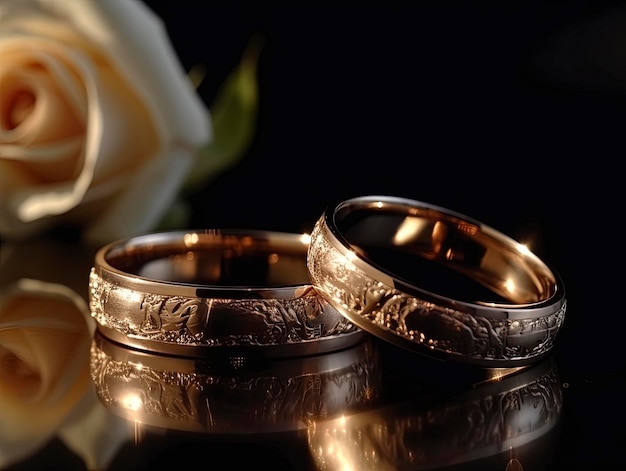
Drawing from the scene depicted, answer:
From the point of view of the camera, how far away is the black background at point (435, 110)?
1.55m

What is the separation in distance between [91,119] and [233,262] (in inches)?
11.7

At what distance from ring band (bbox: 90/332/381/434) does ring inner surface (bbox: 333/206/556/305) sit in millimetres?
296

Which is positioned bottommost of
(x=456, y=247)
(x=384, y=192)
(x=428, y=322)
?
(x=384, y=192)

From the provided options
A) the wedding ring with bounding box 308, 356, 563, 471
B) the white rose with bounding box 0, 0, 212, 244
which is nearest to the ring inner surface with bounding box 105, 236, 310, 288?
the white rose with bounding box 0, 0, 212, 244

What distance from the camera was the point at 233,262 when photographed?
1319mm

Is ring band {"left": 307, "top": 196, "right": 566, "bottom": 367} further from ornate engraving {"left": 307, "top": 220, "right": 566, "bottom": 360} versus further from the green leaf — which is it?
the green leaf

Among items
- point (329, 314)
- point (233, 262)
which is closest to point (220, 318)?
point (329, 314)

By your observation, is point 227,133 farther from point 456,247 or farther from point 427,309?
point 427,309

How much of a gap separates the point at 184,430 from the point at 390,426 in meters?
0.17

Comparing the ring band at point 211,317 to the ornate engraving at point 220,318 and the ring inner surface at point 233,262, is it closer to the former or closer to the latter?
the ornate engraving at point 220,318

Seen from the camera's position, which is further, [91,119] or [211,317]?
[91,119]

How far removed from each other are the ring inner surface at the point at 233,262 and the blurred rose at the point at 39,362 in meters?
0.19

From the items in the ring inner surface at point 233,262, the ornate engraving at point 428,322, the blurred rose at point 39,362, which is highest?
the ornate engraving at point 428,322

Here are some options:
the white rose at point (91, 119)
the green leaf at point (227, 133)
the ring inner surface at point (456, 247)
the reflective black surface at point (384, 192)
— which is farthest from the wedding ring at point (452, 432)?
the green leaf at point (227, 133)
